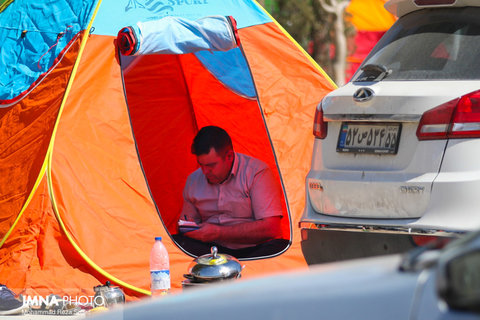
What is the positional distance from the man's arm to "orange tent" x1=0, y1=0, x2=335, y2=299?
20 cm

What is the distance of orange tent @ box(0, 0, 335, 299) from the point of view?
5820 mm

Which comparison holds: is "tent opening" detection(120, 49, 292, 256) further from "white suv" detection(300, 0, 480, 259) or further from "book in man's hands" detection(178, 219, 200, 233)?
"white suv" detection(300, 0, 480, 259)

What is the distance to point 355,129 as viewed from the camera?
4.46 meters

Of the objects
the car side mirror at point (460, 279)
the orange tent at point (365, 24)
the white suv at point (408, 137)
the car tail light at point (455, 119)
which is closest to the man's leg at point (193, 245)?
the white suv at point (408, 137)

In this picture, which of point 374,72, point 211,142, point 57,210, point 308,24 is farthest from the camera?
point 308,24

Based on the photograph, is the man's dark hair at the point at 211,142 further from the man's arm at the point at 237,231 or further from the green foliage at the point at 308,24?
the green foliage at the point at 308,24

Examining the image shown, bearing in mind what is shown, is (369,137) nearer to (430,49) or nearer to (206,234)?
(430,49)

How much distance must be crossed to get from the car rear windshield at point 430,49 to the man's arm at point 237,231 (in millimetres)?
1906

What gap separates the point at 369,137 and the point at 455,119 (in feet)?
1.52


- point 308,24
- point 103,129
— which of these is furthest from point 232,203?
point 308,24

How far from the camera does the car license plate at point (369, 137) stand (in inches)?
169

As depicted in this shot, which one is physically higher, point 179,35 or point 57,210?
point 179,35

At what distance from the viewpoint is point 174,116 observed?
311 inches

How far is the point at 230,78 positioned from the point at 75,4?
147 centimetres
